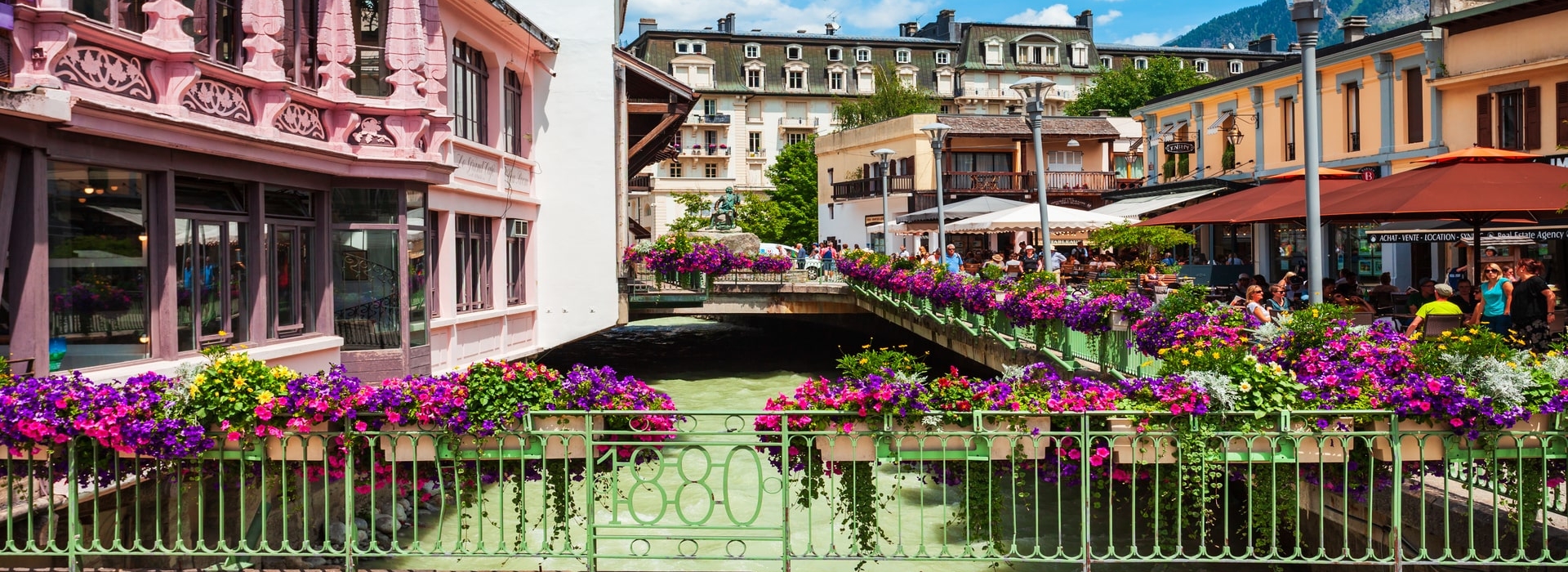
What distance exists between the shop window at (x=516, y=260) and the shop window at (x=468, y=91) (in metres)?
1.94

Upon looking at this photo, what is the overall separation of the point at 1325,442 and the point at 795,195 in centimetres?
6613

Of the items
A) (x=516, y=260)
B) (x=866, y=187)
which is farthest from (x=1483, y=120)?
(x=866, y=187)

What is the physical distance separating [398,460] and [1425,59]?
26768 millimetres

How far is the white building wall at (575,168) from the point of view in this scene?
21391 millimetres

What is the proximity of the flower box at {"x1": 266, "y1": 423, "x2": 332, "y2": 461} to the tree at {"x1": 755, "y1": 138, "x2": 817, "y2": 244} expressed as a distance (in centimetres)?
6404

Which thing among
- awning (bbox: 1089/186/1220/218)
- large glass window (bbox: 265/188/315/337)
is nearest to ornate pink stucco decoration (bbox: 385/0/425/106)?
large glass window (bbox: 265/188/315/337)

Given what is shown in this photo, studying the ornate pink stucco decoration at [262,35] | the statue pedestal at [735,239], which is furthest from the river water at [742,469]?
the ornate pink stucco decoration at [262,35]

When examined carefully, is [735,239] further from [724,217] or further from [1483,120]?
[1483,120]

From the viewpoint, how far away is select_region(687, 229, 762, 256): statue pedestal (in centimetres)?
3068

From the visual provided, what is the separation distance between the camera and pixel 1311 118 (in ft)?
40.3

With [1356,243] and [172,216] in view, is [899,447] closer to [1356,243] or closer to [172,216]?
[172,216]

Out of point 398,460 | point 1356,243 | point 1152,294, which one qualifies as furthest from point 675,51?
point 398,460

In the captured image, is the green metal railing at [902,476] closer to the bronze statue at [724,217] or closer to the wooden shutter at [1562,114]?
the wooden shutter at [1562,114]

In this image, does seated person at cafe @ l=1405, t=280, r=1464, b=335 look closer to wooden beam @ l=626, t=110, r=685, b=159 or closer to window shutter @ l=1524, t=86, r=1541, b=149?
window shutter @ l=1524, t=86, r=1541, b=149
